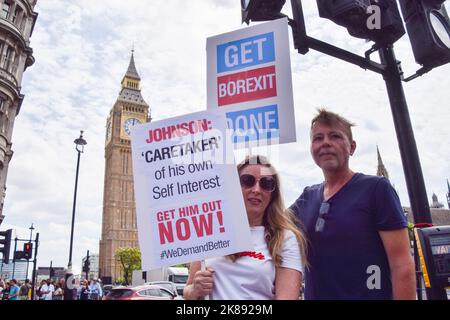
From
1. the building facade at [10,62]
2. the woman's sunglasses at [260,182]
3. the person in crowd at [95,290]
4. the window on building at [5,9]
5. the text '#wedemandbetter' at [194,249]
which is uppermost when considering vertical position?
the window on building at [5,9]

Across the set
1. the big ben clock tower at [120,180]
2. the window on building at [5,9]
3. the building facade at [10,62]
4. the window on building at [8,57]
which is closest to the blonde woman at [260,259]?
the building facade at [10,62]

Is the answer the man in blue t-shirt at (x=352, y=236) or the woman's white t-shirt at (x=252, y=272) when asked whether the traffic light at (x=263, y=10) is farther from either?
the woman's white t-shirt at (x=252, y=272)

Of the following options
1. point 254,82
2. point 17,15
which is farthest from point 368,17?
point 17,15

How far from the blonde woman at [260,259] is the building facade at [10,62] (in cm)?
2183

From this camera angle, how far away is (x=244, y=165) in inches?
81.9

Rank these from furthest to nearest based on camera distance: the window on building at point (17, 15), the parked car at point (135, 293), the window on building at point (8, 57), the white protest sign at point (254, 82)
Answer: the window on building at point (17, 15)
the window on building at point (8, 57)
the parked car at point (135, 293)
the white protest sign at point (254, 82)

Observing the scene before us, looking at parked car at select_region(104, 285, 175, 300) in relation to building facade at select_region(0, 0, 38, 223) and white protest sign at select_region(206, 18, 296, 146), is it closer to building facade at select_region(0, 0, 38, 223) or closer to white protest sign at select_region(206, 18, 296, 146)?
building facade at select_region(0, 0, 38, 223)

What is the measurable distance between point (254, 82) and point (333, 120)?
52 cm

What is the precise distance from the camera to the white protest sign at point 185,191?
1955 mm

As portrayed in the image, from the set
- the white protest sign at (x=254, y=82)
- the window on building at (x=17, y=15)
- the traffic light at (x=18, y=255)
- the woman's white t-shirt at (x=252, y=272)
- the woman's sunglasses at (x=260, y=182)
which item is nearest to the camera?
the woman's white t-shirt at (x=252, y=272)

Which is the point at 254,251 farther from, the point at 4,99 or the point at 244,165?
the point at 4,99

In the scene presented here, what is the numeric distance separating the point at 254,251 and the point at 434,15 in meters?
2.14

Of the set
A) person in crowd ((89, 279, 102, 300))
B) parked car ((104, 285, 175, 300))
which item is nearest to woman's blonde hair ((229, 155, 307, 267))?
parked car ((104, 285, 175, 300))
